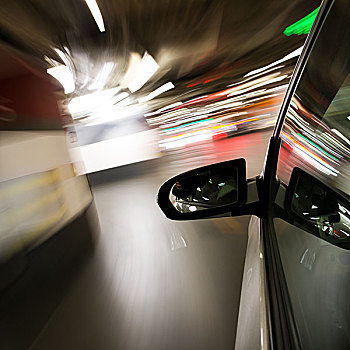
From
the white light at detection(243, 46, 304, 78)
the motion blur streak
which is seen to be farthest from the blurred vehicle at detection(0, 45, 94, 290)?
the white light at detection(243, 46, 304, 78)

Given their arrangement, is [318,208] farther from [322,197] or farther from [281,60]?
[281,60]

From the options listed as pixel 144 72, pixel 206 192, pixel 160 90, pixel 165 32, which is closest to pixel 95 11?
pixel 165 32

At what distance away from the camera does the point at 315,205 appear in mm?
827

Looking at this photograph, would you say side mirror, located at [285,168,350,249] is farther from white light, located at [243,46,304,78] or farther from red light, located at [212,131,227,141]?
white light, located at [243,46,304,78]

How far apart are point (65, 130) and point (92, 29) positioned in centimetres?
512

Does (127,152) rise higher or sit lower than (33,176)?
lower

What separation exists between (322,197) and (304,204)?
0.34ft

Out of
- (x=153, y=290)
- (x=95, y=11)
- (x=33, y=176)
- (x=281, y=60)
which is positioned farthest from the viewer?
(x=281, y=60)

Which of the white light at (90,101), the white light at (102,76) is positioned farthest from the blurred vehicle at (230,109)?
the white light at (102,76)

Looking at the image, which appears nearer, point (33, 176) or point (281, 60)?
point (33, 176)

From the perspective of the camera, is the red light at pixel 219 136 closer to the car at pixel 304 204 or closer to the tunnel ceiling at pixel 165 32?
the tunnel ceiling at pixel 165 32

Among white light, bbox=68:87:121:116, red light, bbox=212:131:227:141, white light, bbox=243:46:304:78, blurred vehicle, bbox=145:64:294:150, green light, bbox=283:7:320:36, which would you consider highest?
green light, bbox=283:7:320:36

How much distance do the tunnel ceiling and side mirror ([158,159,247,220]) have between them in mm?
7986

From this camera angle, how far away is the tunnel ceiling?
9.18 meters
